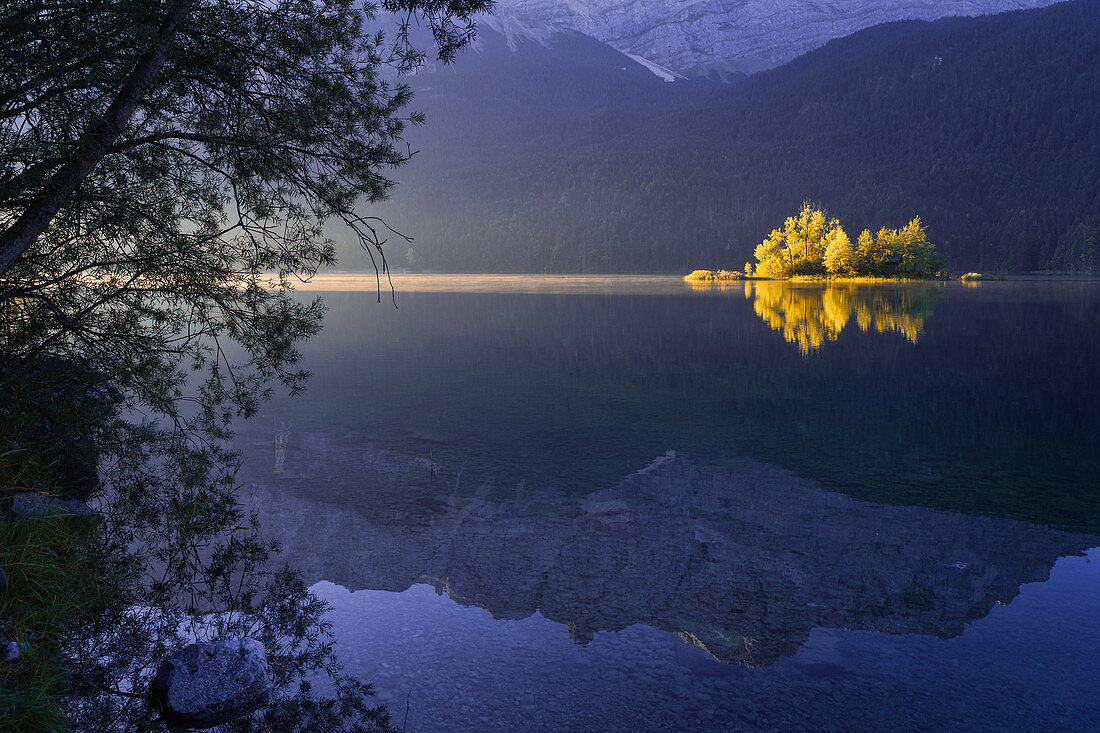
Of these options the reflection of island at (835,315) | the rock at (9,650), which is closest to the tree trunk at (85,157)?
the rock at (9,650)

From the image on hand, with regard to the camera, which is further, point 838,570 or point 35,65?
point 838,570

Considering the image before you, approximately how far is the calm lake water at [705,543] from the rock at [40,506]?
207 centimetres

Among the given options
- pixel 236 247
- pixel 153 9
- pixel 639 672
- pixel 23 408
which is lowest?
pixel 639 672

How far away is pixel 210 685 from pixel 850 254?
84995 mm

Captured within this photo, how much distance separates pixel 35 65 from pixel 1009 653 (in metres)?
9.27

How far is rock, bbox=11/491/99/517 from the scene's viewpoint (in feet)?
23.6

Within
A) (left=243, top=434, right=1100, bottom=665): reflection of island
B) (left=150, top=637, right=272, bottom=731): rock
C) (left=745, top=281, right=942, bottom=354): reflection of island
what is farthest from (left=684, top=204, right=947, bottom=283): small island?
(left=150, top=637, right=272, bottom=731): rock

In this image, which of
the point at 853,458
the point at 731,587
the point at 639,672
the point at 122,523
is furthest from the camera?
the point at 853,458

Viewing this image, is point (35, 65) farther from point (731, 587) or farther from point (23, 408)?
point (731, 587)

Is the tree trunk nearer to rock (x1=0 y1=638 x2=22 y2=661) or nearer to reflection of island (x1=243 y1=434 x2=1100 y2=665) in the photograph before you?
rock (x1=0 y1=638 x2=22 y2=661)

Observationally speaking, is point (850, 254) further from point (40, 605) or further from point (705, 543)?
point (40, 605)

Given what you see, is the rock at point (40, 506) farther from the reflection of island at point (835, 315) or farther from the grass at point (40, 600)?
the reflection of island at point (835, 315)

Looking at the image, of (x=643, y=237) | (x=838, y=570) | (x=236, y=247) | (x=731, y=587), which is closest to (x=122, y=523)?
(x=236, y=247)

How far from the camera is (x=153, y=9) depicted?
6449 millimetres
